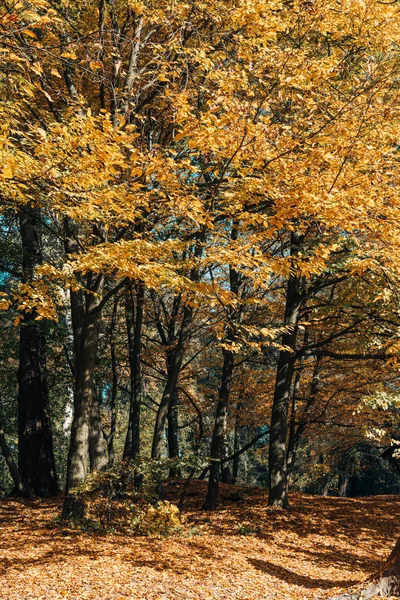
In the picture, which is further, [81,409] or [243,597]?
[81,409]

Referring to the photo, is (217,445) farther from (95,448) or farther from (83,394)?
(83,394)

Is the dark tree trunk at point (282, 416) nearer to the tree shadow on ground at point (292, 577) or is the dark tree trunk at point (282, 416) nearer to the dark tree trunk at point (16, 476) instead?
the tree shadow on ground at point (292, 577)

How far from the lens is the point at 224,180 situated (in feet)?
23.1

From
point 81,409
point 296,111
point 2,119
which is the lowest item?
point 81,409

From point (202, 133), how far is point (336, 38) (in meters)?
4.15

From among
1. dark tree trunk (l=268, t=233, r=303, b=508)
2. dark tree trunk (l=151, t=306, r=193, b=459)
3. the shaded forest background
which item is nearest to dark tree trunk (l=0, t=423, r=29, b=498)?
the shaded forest background

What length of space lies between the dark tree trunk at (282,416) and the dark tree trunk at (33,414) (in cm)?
530

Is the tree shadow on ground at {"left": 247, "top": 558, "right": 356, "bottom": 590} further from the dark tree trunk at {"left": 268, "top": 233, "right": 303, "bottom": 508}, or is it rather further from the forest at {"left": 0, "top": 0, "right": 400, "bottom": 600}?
the dark tree trunk at {"left": 268, "top": 233, "right": 303, "bottom": 508}

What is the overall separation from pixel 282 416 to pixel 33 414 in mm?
5861

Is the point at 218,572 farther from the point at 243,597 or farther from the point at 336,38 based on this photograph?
the point at 336,38

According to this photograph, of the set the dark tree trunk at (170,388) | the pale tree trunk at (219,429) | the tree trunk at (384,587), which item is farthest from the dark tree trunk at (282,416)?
the tree trunk at (384,587)

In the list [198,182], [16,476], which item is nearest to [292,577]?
[16,476]

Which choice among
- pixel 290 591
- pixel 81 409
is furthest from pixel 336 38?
pixel 290 591

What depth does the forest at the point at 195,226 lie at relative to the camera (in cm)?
547
